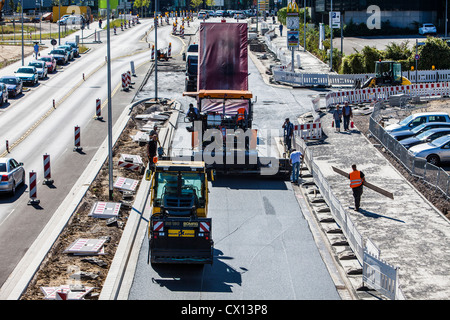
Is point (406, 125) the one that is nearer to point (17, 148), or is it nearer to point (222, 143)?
point (222, 143)

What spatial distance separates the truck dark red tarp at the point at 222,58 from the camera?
36.1 m

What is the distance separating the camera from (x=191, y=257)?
18578 millimetres

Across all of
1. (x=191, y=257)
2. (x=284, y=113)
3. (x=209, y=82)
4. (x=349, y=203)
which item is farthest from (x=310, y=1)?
(x=191, y=257)

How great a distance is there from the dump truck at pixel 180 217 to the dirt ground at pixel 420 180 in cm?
989

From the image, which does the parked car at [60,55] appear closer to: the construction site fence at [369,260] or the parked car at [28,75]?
the parked car at [28,75]

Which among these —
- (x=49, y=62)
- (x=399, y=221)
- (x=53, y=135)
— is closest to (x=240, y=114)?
(x=399, y=221)

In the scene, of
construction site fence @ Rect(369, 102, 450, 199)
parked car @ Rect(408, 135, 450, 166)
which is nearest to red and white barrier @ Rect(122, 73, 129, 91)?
construction site fence @ Rect(369, 102, 450, 199)

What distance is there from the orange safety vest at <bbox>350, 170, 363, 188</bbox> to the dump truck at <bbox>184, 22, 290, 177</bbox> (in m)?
5.70

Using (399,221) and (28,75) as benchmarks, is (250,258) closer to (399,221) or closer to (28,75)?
(399,221)

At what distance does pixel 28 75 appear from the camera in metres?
54.0

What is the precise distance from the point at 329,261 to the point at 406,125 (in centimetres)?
1853

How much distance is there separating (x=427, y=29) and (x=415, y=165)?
6568 cm

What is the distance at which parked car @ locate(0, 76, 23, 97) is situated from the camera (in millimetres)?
48750

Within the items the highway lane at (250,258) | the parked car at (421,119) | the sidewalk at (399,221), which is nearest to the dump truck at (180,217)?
the highway lane at (250,258)
